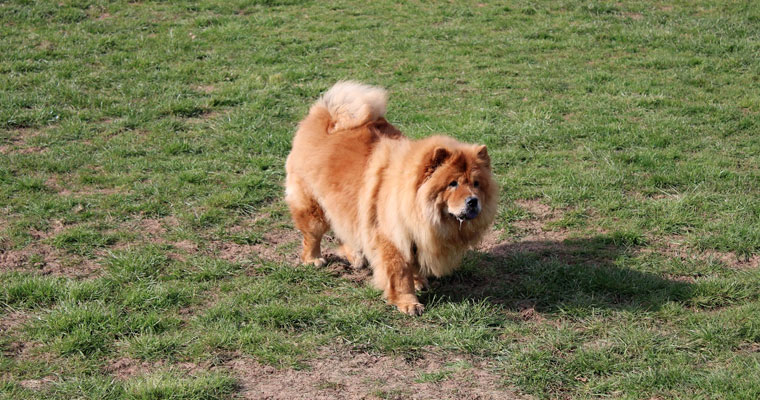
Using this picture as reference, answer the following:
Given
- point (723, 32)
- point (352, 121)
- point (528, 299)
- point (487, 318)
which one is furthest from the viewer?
point (723, 32)

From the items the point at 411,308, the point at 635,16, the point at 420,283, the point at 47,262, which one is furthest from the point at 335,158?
the point at 635,16

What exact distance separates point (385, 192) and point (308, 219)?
0.95 meters

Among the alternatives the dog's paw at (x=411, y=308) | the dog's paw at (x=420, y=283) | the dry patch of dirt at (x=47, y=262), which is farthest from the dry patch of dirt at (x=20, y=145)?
the dog's paw at (x=411, y=308)

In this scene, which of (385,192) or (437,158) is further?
(385,192)

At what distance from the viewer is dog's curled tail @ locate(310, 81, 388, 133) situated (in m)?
6.49

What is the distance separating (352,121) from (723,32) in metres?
8.43

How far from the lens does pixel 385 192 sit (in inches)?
233

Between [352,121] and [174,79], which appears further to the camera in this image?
[174,79]

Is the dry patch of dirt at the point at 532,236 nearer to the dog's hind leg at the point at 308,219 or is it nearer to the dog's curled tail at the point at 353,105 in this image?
the dog's hind leg at the point at 308,219

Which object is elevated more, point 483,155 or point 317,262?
point 483,155

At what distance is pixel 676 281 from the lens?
20.3 ft

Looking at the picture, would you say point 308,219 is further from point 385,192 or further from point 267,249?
point 385,192

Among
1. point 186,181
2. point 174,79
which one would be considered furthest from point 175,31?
point 186,181

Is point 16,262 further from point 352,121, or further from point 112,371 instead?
point 352,121
